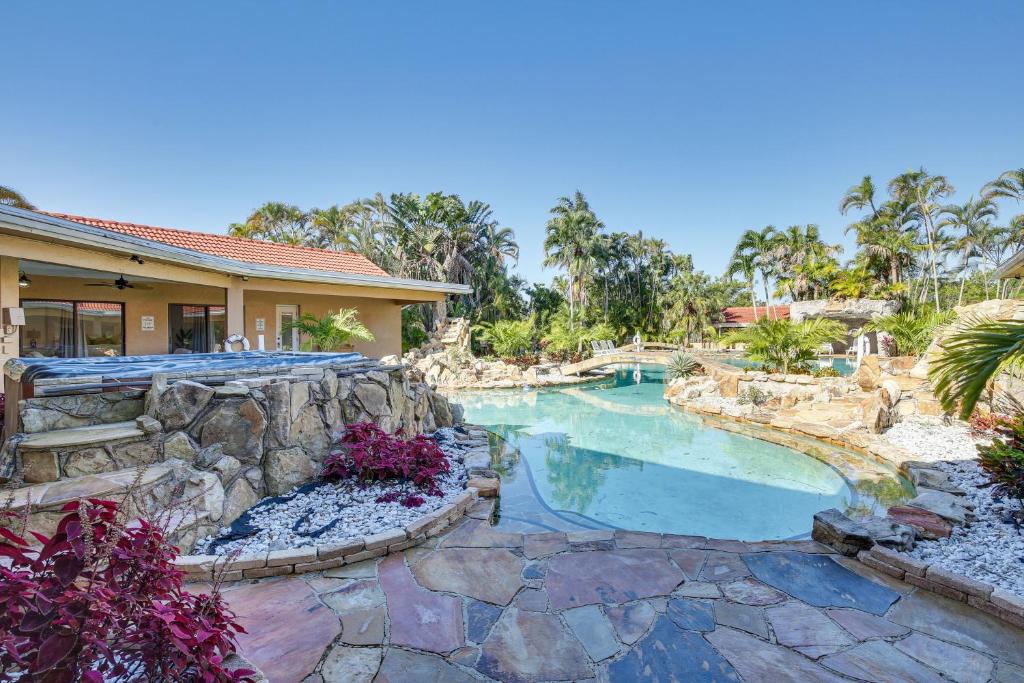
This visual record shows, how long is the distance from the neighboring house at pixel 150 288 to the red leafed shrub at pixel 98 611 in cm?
609

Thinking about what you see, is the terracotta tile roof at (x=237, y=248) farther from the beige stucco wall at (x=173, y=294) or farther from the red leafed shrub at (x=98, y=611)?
the red leafed shrub at (x=98, y=611)

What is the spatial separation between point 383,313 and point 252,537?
11.2 m

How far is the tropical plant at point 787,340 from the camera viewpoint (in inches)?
533

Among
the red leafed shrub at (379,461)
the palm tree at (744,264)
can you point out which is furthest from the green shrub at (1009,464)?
the palm tree at (744,264)

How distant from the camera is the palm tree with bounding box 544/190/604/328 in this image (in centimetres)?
2719

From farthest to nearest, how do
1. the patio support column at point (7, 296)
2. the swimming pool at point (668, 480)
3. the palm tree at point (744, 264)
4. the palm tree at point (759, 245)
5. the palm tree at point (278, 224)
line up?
the palm tree at point (278, 224), the palm tree at point (744, 264), the palm tree at point (759, 245), the patio support column at point (7, 296), the swimming pool at point (668, 480)

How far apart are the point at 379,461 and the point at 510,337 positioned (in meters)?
17.6

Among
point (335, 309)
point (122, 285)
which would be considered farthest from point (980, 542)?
point (335, 309)

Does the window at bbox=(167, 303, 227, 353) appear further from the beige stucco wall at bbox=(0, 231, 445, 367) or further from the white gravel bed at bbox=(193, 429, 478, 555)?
the white gravel bed at bbox=(193, 429, 478, 555)

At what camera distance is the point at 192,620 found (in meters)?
1.73

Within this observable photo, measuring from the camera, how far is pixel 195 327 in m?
11.2

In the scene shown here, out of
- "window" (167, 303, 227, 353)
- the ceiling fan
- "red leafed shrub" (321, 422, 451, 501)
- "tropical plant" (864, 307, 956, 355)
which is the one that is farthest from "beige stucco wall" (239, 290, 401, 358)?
"tropical plant" (864, 307, 956, 355)

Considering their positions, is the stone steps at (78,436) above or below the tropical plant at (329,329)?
below

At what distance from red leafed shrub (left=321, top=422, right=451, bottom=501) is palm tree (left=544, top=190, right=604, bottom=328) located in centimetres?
2153
